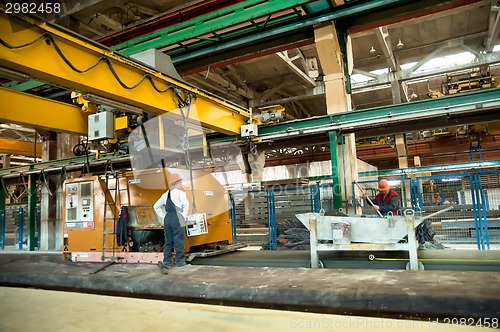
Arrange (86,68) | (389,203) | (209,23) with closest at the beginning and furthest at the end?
(86,68)
(389,203)
(209,23)

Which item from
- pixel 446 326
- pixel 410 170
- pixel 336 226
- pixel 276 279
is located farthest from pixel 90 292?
pixel 410 170

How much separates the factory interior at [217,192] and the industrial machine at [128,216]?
3cm

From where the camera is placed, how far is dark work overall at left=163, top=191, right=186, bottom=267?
5.52 m

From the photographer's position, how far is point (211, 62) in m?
8.62

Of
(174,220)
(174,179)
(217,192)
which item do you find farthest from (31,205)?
(174,220)

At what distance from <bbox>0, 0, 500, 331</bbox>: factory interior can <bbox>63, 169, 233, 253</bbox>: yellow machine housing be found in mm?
31

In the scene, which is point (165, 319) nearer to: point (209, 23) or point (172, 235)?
point (172, 235)

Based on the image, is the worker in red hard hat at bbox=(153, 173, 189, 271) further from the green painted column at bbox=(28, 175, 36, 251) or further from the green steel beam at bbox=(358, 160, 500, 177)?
the green steel beam at bbox=(358, 160, 500, 177)

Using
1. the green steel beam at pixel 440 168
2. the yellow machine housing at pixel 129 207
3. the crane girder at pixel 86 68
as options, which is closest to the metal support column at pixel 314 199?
the green steel beam at pixel 440 168

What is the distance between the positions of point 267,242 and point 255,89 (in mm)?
7131

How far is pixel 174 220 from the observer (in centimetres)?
551

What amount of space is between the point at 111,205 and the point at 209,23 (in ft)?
13.6

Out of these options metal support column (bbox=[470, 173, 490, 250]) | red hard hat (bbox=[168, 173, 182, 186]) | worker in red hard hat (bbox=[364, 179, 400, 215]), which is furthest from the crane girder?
metal support column (bbox=[470, 173, 490, 250])

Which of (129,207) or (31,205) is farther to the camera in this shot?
(31,205)
